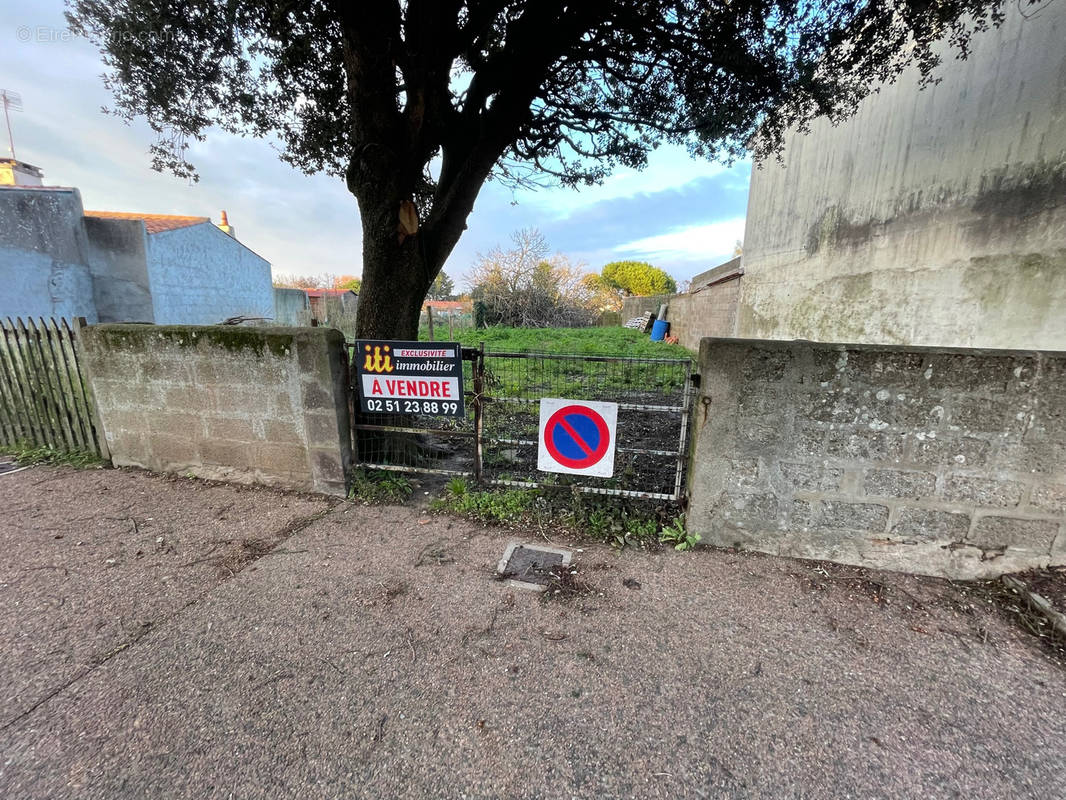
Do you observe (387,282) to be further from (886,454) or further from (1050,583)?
(1050,583)

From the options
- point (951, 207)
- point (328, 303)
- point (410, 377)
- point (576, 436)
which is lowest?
point (576, 436)

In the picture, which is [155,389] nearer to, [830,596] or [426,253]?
[426,253]

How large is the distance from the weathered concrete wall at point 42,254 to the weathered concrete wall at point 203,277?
163 cm

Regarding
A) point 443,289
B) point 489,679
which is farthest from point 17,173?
point 443,289

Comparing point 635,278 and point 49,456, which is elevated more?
point 635,278

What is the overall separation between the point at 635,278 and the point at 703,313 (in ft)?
110

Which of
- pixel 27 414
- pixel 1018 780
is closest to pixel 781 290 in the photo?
pixel 1018 780

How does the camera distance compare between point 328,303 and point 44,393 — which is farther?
point 328,303

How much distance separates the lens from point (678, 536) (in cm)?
305

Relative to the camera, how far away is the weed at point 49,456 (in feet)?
14.2

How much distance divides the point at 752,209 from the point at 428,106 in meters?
11.0

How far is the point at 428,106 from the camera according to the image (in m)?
3.77

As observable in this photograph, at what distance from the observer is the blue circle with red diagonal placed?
322 cm

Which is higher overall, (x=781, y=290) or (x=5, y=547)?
(x=781, y=290)
